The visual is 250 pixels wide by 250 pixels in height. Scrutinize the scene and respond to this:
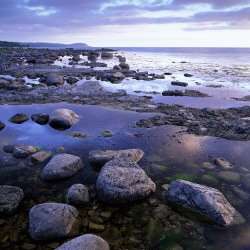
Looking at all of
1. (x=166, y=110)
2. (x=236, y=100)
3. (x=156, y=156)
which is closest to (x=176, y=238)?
(x=156, y=156)

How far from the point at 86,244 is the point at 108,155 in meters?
5.03

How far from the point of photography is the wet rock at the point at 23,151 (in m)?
11.9

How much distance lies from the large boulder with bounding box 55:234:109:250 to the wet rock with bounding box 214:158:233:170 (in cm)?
601

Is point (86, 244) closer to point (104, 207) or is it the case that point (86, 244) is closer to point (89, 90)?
point (104, 207)

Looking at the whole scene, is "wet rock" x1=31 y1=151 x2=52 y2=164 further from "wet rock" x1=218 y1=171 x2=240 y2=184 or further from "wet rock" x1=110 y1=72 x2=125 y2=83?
"wet rock" x1=110 y1=72 x2=125 y2=83

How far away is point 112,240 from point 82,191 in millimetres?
2025

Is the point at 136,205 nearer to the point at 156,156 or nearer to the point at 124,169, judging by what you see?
the point at 124,169

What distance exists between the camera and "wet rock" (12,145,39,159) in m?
11.9

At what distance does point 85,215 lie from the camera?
27.8ft


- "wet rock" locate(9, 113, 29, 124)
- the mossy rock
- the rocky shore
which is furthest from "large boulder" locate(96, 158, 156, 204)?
"wet rock" locate(9, 113, 29, 124)

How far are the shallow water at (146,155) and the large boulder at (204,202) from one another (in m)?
0.28

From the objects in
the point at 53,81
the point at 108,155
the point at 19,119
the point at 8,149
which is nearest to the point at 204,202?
the point at 108,155

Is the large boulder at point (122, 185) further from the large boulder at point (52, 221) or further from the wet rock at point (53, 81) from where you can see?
the wet rock at point (53, 81)

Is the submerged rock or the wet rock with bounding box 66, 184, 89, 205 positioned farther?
the submerged rock
